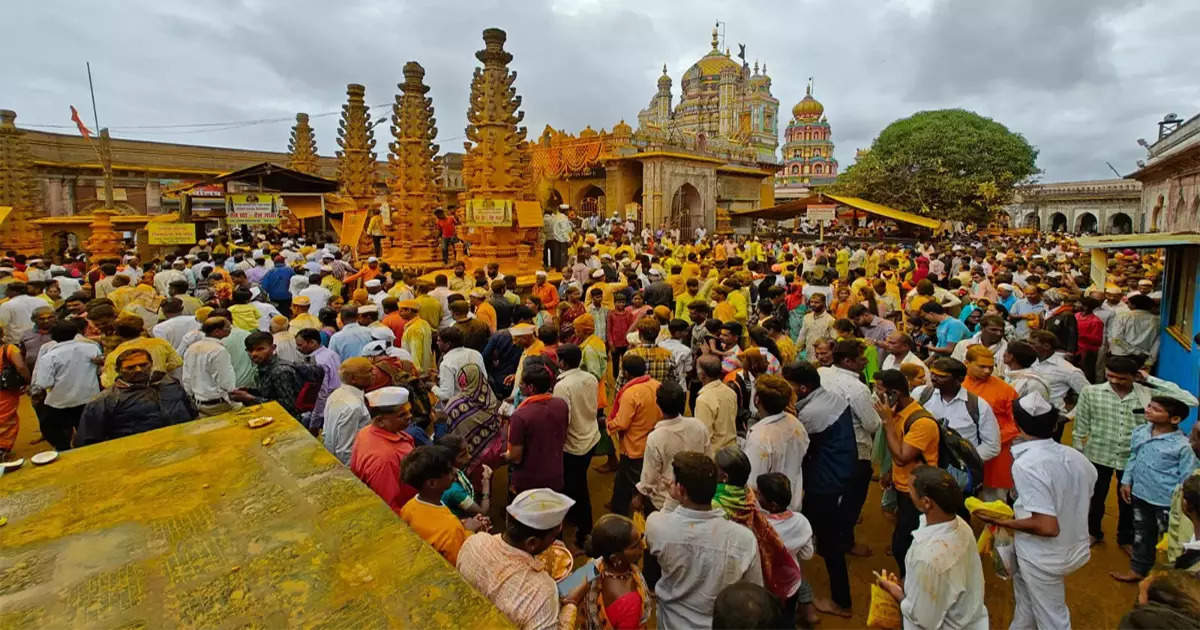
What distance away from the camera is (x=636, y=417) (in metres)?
4.04

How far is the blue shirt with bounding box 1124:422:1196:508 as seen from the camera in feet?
11.3

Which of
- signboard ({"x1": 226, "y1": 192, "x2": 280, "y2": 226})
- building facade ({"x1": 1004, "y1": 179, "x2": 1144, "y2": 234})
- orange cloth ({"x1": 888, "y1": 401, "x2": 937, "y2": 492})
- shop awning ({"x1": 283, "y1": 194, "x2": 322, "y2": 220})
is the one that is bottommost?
orange cloth ({"x1": 888, "y1": 401, "x2": 937, "y2": 492})

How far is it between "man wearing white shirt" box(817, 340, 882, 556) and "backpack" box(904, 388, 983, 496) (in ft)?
1.28

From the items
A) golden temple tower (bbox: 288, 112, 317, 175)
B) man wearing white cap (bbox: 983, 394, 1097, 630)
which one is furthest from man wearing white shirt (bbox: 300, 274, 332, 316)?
golden temple tower (bbox: 288, 112, 317, 175)

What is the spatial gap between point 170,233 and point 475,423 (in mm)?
12113

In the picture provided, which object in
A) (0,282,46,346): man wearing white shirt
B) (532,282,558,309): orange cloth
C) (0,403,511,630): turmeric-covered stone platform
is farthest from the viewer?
(532,282,558,309): orange cloth

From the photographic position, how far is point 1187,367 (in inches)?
239

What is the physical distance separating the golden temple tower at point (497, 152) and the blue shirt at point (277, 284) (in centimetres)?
352

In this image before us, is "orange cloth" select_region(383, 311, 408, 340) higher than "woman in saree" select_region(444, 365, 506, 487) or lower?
higher

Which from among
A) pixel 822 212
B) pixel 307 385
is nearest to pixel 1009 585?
pixel 307 385

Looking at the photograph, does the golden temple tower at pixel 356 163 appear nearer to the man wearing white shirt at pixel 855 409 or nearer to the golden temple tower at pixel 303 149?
the golden temple tower at pixel 303 149

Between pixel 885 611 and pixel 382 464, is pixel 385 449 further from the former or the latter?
pixel 885 611

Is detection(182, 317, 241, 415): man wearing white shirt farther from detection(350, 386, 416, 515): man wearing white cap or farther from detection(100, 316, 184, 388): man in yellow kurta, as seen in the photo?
detection(350, 386, 416, 515): man wearing white cap

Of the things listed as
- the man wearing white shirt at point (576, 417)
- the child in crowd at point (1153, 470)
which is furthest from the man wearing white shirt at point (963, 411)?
the man wearing white shirt at point (576, 417)
